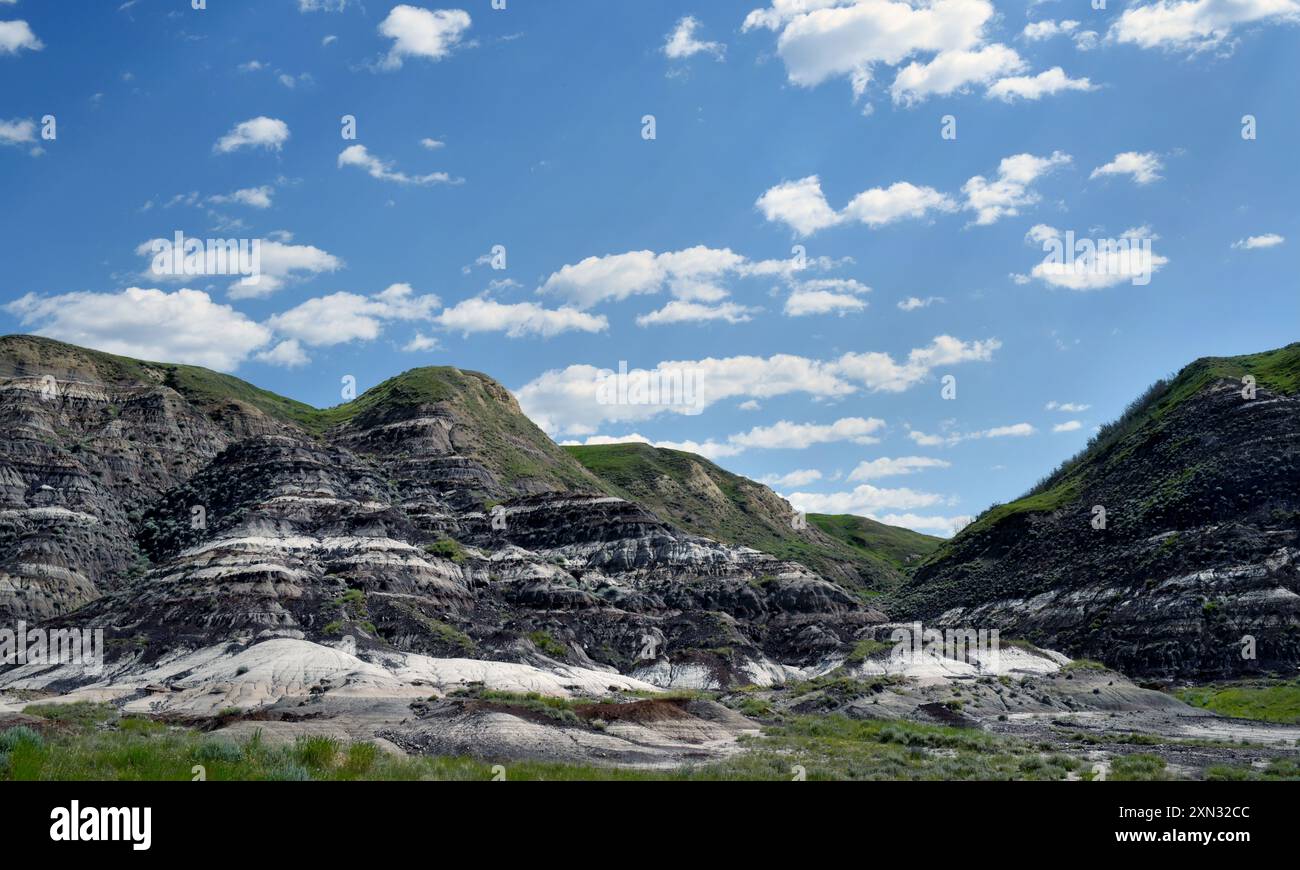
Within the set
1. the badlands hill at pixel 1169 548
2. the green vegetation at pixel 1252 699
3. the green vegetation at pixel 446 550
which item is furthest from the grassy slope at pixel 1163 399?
the green vegetation at pixel 446 550

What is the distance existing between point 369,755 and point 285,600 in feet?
246

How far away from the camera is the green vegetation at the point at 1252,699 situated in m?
61.7

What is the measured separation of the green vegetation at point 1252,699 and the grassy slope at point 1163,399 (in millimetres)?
55358

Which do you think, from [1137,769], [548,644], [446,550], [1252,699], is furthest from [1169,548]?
[446,550]

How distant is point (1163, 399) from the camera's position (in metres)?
143

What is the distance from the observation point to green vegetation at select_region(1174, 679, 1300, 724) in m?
61.7

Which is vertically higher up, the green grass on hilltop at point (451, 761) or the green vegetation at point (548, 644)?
the green grass on hilltop at point (451, 761)

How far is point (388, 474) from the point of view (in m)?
158

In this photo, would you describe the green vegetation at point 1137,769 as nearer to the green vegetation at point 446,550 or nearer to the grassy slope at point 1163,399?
the green vegetation at point 446,550

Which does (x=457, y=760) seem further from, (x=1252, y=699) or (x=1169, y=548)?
(x=1169, y=548)

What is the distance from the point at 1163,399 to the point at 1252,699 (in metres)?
89.3

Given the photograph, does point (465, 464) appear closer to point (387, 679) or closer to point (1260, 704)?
point (387, 679)

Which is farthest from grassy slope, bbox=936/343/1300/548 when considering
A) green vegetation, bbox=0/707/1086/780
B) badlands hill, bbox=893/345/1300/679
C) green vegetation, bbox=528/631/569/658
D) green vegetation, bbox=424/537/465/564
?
green vegetation, bbox=0/707/1086/780
